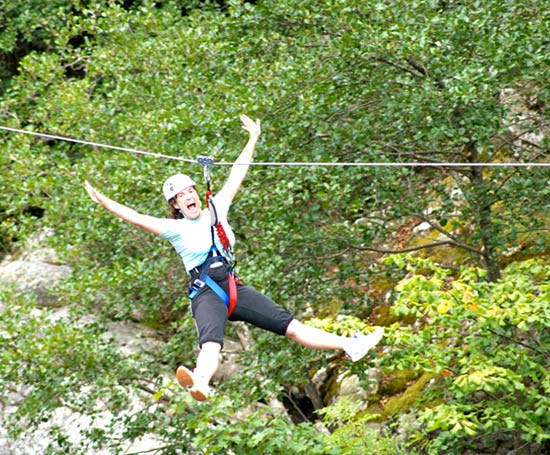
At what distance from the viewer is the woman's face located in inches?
236

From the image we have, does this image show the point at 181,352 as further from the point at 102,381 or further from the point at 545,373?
the point at 545,373

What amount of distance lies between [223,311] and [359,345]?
94 centimetres

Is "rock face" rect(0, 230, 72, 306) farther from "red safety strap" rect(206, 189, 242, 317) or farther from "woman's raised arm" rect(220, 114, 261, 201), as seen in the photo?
"red safety strap" rect(206, 189, 242, 317)

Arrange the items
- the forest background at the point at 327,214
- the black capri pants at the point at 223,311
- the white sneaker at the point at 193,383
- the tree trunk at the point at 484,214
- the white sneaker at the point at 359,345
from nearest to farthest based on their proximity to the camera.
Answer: the white sneaker at the point at 193,383 → the black capri pants at the point at 223,311 → the white sneaker at the point at 359,345 → the forest background at the point at 327,214 → the tree trunk at the point at 484,214

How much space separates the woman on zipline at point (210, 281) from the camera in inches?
232

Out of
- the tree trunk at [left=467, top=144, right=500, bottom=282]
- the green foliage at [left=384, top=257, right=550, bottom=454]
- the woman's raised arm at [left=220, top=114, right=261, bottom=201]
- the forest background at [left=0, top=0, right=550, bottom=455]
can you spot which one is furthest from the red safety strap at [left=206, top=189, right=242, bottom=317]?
the tree trunk at [left=467, top=144, right=500, bottom=282]

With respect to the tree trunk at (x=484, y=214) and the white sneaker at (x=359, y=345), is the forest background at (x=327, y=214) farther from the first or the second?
the white sneaker at (x=359, y=345)

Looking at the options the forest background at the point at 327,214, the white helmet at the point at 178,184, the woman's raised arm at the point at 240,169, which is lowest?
the forest background at the point at 327,214

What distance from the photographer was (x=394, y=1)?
7.94 meters

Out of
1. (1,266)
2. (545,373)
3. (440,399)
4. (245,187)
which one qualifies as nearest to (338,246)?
(245,187)

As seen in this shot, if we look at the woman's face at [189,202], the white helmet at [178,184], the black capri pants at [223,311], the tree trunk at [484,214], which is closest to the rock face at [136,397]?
the tree trunk at [484,214]

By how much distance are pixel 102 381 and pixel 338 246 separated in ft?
8.55

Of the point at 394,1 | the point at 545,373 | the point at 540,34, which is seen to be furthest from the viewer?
the point at 394,1

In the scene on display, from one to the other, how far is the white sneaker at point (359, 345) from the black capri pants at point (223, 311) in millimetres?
438
